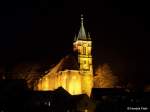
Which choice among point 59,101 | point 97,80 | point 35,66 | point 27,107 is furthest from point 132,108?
point 35,66

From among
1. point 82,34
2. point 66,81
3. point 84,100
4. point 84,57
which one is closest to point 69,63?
point 66,81

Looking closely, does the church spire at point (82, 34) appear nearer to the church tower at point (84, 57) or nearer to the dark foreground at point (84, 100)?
the church tower at point (84, 57)

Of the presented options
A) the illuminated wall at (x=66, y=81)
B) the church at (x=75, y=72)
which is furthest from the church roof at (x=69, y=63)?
the illuminated wall at (x=66, y=81)

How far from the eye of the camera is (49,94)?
85625mm

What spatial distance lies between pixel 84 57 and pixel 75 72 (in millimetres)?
8019

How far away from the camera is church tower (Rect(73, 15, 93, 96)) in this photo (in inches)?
4370

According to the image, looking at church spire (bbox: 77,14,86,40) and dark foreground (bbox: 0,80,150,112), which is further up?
church spire (bbox: 77,14,86,40)

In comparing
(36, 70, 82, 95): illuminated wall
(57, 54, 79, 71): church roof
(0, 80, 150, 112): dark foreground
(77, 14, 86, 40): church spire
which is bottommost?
(0, 80, 150, 112): dark foreground

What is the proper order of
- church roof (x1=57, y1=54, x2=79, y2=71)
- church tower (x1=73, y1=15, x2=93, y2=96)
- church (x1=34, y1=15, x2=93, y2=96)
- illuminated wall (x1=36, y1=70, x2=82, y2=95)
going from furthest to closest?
church tower (x1=73, y1=15, x2=93, y2=96), church roof (x1=57, y1=54, x2=79, y2=71), church (x1=34, y1=15, x2=93, y2=96), illuminated wall (x1=36, y1=70, x2=82, y2=95)

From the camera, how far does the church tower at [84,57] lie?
111 meters

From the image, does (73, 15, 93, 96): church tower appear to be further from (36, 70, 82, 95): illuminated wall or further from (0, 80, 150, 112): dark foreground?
(0, 80, 150, 112): dark foreground

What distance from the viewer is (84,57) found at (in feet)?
377

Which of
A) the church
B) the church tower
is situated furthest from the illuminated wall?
the church tower

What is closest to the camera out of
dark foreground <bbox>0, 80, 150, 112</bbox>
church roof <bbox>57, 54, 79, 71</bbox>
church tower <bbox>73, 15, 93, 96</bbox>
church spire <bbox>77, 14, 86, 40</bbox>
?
dark foreground <bbox>0, 80, 150, 112</bbox>
